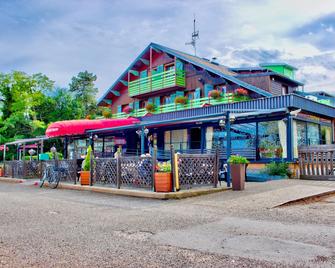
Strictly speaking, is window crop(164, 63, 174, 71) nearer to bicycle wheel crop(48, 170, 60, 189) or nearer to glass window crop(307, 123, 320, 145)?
glass window crop(307, 123, 320, 145)

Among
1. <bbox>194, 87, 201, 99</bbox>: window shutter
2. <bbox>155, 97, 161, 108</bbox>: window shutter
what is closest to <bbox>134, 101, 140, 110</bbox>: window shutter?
<bbox>155, 97, 161, 108</bbox>: window shutter

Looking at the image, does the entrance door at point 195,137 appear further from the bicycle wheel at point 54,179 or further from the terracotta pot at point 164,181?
the terracotta pot at point 164,181

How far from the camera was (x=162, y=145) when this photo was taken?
23.6 meters

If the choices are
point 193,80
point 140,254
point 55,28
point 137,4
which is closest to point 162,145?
point 193,80

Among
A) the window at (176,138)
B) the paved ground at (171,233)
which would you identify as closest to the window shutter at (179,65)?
the window at (176,138)

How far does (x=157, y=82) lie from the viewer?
86.8 ft

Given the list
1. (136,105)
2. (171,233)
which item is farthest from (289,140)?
(136,105)

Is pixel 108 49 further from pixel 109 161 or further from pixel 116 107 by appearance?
pixel 116 107

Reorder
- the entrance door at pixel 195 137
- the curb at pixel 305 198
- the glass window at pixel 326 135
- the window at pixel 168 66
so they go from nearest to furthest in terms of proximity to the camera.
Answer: the curb at pixel 305 198 < the glass window at pixel 326 135 < the entrance door at pixel 195 137 < the window at pixel 168 66

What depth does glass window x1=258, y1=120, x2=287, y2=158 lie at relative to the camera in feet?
51.9

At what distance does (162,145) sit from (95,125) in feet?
17.9

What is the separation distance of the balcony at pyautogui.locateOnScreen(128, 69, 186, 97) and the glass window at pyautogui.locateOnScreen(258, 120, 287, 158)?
9.02 metres

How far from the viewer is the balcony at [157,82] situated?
24.9 meters

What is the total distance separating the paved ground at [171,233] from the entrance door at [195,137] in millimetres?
12165
